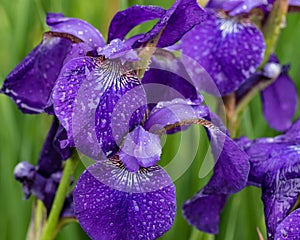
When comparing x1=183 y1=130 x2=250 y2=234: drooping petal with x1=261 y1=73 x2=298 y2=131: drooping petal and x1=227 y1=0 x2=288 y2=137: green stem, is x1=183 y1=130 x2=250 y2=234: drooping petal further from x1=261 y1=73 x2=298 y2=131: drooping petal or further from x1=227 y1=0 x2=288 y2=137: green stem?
x1=261 y1=73 x2=298 y2=131: drooping petal

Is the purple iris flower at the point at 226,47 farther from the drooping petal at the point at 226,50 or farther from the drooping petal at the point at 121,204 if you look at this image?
the drooping petal at the point at 121,204

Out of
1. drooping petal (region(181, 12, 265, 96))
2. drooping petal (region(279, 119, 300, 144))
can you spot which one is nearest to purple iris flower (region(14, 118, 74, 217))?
drooping petal (region(181, 12, 265, 96))

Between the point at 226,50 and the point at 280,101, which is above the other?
the point at 226,50

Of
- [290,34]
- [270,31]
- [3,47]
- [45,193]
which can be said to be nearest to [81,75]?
A: [45,193]

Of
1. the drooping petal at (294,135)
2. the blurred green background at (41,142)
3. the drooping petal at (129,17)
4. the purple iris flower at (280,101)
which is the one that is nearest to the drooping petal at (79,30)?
the drooping petal at (129,17)

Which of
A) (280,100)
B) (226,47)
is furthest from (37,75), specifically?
(280,100)

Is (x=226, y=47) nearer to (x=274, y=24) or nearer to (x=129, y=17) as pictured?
(x=274, y=24)
